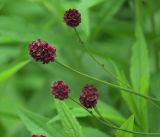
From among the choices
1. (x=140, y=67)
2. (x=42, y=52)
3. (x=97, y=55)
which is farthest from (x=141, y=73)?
(x=42, y=52)

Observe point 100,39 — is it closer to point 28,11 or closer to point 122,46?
point 122,46

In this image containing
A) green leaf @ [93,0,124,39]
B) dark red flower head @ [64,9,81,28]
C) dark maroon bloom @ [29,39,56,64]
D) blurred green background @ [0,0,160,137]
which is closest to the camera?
dark maroon bloom @ [29,39,56,64]

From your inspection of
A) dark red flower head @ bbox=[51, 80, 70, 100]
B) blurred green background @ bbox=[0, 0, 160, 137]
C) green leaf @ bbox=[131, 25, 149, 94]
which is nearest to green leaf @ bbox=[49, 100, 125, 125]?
blurred green background @ bbox=[0, 0, 160, 137]

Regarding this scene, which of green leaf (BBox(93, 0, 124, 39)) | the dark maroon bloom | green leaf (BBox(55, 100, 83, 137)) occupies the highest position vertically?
green leaf (BBox(93, 0, 124, 39))

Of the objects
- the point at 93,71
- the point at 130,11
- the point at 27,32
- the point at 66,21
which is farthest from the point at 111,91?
the point at 66,21

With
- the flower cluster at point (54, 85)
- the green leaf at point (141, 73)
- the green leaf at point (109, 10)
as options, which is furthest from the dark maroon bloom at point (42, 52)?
the green leaf at point (109, 10)

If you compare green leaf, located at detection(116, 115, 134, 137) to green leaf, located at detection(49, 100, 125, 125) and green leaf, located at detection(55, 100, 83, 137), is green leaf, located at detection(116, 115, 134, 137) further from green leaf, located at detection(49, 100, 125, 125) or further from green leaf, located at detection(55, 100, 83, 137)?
green leaf, located at detection(49, 100, 125, 125)
